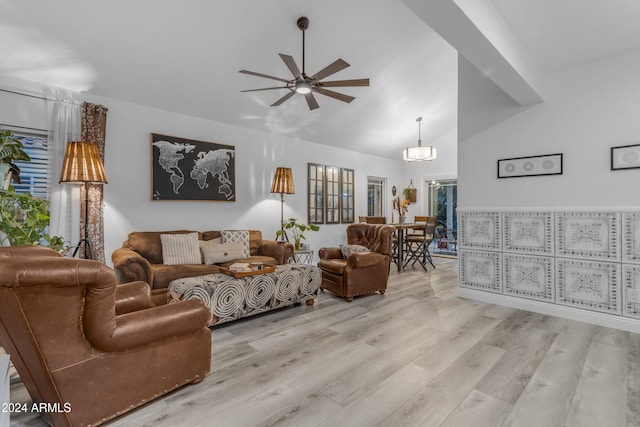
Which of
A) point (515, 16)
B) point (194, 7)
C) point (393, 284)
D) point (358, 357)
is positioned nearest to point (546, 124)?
point (515, 16)

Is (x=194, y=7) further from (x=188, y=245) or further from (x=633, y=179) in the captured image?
(x=633, y=179)

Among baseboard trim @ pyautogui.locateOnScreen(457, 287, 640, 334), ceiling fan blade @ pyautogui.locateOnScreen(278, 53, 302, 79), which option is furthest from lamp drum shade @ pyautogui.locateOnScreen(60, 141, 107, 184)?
→ baseboard trim @ pyautogui.locateOnScreen(457, 287, 640, 334)

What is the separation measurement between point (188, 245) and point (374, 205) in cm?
496

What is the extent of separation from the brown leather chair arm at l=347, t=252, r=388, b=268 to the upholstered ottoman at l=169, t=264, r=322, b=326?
0.46 m

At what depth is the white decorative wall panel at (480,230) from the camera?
3.84m

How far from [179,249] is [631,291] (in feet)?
16.3

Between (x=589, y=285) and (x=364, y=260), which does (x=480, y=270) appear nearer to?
(x=589, y=285)

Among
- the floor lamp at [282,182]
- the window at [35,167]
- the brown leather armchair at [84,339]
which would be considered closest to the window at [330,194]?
the floor lamp at [282,182]

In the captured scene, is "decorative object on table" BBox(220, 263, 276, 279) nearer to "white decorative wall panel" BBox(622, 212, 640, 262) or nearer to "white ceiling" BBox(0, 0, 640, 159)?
"white ceiling" BBox(0, 0, 640, 159)

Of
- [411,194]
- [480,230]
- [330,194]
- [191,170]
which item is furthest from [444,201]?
[191,170]

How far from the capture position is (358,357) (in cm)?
238

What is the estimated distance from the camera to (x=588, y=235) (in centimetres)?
321

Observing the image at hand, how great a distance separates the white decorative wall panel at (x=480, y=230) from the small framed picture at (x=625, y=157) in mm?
1168

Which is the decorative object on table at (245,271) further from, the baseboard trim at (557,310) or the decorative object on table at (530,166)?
the decorative object on table at (530,166)
